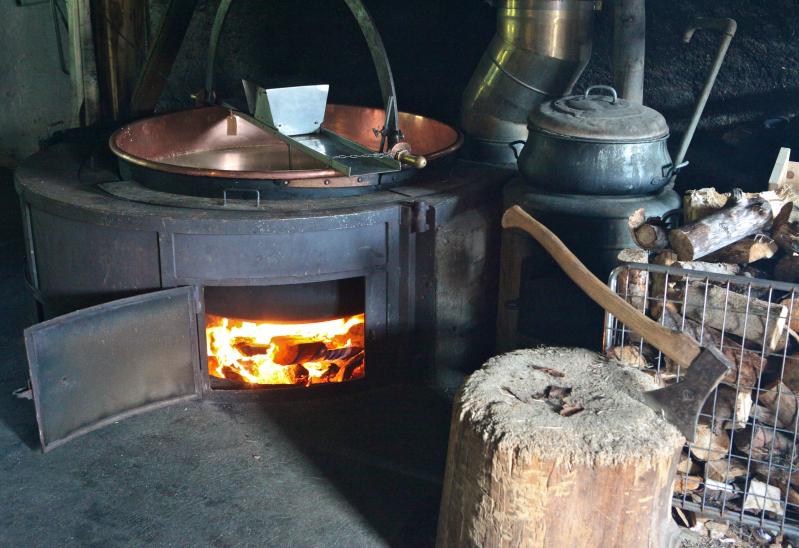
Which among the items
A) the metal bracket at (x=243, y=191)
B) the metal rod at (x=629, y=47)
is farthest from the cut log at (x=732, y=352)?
the metal bracket at (x=243, y=191)

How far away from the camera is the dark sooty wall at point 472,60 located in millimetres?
4207

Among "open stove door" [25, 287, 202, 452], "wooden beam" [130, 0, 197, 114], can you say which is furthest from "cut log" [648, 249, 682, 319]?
"wooden beam" [130, 0, 197, 114]

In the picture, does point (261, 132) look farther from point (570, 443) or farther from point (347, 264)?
point (570, 443)

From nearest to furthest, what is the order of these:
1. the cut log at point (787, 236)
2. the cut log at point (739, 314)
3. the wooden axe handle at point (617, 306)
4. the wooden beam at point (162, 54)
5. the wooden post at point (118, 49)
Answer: the wooden axe handle at point (617, 306)
the cut log at point (739, 314)
the cut log at point (787, 236)
the wooden beam at point (162, 54)
the wooden post at point (118, 49)

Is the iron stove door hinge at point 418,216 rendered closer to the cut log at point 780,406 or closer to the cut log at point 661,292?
the cut log at point 661,292

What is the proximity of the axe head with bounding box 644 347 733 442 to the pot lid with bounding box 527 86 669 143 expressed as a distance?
1.31 meters

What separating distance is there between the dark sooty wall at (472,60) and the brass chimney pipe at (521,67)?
351mm

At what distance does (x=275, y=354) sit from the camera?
4.14 metres

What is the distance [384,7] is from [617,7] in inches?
60.2

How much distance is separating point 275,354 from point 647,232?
178 cm

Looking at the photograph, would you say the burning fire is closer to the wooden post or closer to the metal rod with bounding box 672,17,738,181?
the metal rod with bounding box 672,17,738,181

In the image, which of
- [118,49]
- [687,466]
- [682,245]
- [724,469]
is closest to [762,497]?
[724,469]

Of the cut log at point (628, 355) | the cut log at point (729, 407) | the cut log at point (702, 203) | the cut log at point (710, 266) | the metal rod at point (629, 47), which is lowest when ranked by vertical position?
the cut log at point (729, 407)

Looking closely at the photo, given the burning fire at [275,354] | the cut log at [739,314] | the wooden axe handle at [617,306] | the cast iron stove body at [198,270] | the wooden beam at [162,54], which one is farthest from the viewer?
the wooden beam at [162,54]
